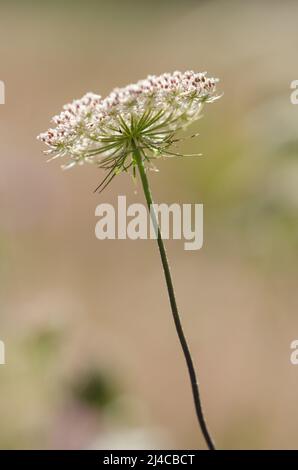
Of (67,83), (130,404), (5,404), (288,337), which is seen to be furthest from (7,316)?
(67,83)

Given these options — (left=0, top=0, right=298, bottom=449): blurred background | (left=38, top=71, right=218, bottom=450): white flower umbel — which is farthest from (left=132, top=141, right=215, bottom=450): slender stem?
(left=0, top=0, right=298, bottom=449): blurred background

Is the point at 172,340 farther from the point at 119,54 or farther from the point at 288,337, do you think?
the point at 119,54

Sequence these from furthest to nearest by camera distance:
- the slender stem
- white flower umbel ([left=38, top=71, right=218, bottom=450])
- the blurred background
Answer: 1. the blurred background
2. white flower umbel ([left=38, top=71, right=218, bottom=450])
3. the slender stem

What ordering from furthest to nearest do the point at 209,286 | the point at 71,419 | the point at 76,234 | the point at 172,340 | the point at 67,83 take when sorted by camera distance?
the point at 67,83
the point at 76,234
the point at 209,286
the point at 172,340
the point at 71,419

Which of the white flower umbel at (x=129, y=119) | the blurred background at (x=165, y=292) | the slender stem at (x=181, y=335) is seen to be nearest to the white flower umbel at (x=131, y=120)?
the white flower umbel at (x=129, y=119)

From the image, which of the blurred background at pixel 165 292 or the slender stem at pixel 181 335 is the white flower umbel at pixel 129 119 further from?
the blurred background at pixel 165 292

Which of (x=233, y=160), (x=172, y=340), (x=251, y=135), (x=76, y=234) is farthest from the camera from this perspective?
(x=76, y=234)

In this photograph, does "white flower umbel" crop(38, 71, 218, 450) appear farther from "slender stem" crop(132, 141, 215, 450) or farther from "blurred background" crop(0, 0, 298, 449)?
"blurred background" crop(0, 0, 298, 449)
